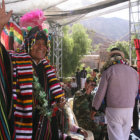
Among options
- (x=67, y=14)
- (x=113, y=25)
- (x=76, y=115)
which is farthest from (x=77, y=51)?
(x=113, y=25)

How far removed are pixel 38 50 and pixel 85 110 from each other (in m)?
1.82

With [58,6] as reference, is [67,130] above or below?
below

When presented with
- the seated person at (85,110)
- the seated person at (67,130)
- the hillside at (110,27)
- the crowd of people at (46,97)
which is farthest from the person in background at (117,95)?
the hillside at (110,27)

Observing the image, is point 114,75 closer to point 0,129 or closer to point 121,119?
point 121,119

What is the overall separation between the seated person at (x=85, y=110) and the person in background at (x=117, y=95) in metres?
0.34

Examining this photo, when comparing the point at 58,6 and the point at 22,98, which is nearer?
the point at 22,98

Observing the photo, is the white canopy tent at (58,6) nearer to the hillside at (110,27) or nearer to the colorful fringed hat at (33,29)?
the colorful fringed hat at (33,29)

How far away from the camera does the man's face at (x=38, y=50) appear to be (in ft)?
6.02

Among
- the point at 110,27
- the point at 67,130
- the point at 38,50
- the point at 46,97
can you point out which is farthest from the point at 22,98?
the point at 110,27

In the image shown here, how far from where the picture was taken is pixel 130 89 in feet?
9.87

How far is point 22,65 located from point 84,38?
72.9 ft

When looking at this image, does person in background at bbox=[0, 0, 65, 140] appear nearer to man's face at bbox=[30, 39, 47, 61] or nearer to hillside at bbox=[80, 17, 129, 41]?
man's face at bbox=[30, 39, 47, 61]

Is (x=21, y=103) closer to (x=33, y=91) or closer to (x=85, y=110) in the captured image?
(x=33, y=91)

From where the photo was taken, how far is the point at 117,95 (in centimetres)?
297
